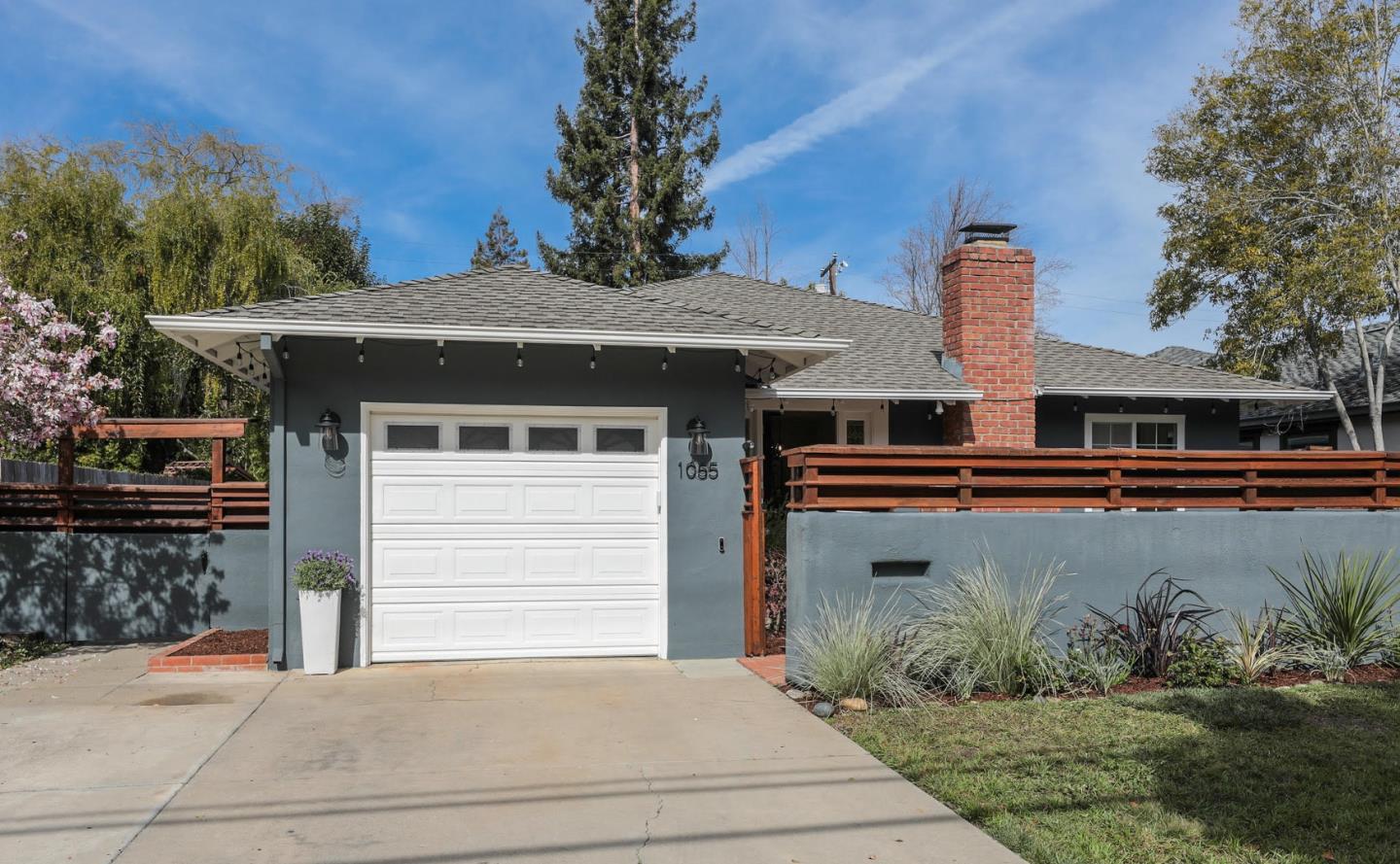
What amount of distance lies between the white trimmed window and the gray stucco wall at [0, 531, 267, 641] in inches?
412

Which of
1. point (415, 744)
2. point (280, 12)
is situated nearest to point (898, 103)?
point (280, 12)

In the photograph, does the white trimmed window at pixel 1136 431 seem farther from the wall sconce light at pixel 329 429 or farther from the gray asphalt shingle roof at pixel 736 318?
the wall sconce light at pixel 329 429

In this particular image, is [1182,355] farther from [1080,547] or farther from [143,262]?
[143,262]

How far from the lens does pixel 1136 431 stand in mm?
13094

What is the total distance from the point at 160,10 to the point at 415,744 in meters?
10.4

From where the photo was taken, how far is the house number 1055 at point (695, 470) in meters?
8.75

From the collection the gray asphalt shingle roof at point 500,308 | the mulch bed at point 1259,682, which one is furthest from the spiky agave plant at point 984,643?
the gray asphalt shingle roof at point 500,308

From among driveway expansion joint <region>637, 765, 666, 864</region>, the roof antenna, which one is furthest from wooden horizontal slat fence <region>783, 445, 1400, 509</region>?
the roof antenna

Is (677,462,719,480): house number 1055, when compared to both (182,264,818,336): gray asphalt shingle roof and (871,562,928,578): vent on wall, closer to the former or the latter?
(182,264,818,336): gray asphalt shingle roof

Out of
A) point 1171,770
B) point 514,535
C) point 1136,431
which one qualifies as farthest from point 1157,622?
point 1136,431

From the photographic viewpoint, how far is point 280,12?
11977mm

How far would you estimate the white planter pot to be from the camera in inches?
314

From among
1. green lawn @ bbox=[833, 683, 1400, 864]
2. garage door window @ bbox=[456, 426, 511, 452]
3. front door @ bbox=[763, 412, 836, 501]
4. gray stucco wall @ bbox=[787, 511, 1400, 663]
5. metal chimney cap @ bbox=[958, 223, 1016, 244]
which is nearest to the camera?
green lawn @ bbox=[833, 683, 1400, 864]

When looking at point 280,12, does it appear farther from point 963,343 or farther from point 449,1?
point 963,343
